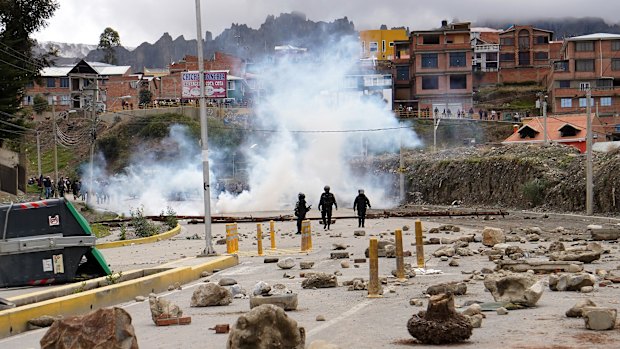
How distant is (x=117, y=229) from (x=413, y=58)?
67.5 m

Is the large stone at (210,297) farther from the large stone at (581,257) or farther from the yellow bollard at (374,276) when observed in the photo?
the large stone at (581,257)

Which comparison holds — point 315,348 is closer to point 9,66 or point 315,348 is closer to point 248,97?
point 9,66

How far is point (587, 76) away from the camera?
345 feet

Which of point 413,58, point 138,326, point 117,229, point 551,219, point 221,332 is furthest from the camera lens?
point 413,58

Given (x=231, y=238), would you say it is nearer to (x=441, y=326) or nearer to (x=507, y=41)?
(x=441, y=326)

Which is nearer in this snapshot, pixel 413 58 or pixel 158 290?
pixel 158 290

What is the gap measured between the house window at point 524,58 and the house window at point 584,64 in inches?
1026

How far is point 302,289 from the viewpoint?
16734mm

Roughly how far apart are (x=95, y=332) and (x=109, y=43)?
17645cm

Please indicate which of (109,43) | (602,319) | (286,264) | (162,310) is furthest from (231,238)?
(109,43)

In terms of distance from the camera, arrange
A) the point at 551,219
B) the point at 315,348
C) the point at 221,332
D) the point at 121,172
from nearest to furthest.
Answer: the point at 315,348
the point at 221,332
the point at 551,219
the point at 121,172

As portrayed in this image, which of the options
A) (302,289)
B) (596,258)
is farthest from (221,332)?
(596,258)

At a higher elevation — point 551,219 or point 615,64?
point 615,64

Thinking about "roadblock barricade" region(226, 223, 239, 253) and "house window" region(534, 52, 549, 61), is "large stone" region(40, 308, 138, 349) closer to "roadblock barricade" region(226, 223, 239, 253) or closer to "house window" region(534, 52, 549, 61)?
"roadblock barricade" region(226, 223, 239, 253)
